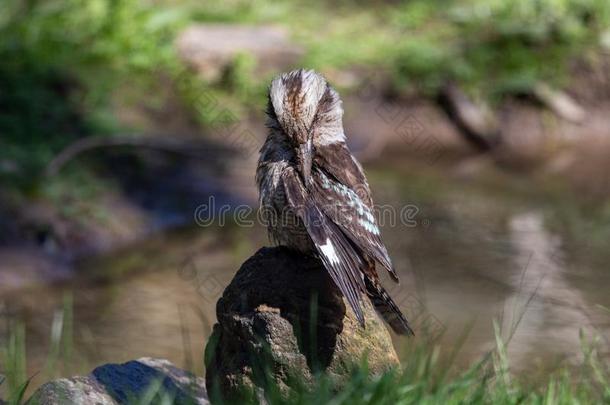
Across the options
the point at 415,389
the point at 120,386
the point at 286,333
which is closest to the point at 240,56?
the point at 120,386

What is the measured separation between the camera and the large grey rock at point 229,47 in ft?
37.4

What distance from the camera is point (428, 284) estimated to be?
855cm

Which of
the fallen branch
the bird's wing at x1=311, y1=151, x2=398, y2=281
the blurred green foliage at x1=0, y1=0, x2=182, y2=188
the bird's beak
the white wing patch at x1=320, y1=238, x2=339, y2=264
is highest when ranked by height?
the blurred green foliage at x1=0, y1=0, x2=182, y2=188

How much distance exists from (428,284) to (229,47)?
13.7 feet

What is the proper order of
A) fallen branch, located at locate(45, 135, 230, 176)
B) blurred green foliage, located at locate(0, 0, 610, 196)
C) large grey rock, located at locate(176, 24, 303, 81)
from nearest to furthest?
fallen branch, located at locate(45, 135, 230, 176) → blurred green foliage, located at locate(0, 0, 610, 196) → large grey rock, located at locate(176, 24, 303, 81)

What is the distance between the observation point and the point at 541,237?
31.6 ft

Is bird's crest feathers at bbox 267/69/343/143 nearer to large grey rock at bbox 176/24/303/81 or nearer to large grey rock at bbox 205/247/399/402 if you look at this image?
large grey rock at bbox 205/247/399/402

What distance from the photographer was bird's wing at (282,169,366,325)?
15.5 feet

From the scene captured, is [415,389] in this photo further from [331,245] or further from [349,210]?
[349,210]

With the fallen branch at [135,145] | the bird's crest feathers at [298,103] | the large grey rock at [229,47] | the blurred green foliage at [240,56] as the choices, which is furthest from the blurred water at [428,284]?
the large grey rock at [229,47]

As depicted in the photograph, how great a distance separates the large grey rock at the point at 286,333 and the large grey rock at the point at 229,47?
254 inches

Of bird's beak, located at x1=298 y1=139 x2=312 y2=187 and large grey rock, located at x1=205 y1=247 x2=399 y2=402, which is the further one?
bird's beak, located at x1=298 y1=139 x2=312 y2=187

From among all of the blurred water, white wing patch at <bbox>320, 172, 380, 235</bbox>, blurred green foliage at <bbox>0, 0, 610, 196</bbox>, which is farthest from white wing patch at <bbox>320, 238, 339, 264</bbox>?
blurred green foliage at <bbox>0, 0, 610, 196</bbox>

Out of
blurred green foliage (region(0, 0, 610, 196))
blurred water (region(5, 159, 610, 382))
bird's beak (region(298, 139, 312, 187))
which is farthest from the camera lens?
blurred green foliage (region(0, 0, 610, 196))
